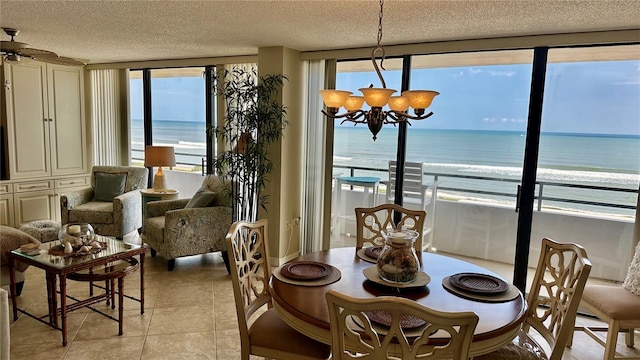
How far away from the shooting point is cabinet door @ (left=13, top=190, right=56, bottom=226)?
5.48 meters

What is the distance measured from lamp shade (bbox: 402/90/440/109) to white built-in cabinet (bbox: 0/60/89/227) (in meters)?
5.29

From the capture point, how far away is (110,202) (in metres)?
5.59

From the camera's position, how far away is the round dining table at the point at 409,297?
1811 millimetres

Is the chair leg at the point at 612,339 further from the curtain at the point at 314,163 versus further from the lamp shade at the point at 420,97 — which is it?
the curtain at the point at 314,163

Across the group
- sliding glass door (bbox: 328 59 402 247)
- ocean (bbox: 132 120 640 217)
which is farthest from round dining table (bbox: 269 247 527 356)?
sliding glass door (bbox: 328 59 402 247)

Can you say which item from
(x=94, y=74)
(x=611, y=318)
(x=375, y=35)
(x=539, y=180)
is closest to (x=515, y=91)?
(x=539, y=180)

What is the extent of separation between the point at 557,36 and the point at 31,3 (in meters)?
3.94

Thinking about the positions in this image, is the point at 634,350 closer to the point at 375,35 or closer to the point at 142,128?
the point at 375,35

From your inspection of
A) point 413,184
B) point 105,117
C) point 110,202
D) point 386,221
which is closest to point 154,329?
point 386,221

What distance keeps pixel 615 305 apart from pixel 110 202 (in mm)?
5488

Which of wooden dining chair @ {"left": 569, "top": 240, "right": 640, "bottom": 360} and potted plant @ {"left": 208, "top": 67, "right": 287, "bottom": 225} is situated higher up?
potted plant @ {"left": 208, "top": 67, "right": 287, "bottom": 225}

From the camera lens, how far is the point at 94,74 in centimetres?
628

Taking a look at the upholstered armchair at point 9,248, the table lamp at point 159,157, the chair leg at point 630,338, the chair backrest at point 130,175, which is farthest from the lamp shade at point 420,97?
the chair backrest at point 130,175

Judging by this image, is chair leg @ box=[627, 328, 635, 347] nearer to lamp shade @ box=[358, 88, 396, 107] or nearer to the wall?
lamp shade @ box=[358, 88, 396, 107]
